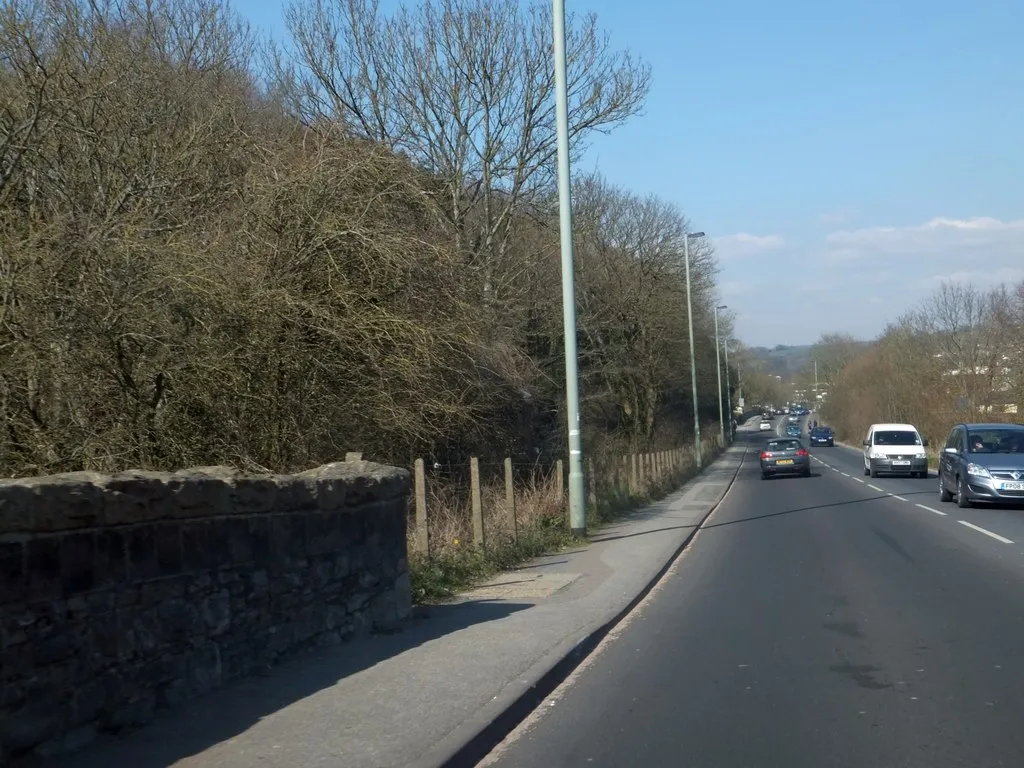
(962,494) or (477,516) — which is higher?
(477,516)

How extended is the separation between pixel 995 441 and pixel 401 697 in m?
18.7

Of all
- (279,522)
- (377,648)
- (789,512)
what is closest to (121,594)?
(279,522)

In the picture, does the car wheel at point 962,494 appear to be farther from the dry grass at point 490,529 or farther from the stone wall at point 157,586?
the stone wall at point 157,586

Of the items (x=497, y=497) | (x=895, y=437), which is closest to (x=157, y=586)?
(x=497, y=497)

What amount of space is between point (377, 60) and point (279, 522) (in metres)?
18.9

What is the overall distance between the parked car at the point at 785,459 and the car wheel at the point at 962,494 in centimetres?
1531

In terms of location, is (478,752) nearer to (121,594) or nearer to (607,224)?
(121,594)

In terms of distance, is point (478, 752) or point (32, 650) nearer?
point (32, 650)

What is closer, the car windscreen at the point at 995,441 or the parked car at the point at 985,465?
the parked car at the point at 985,465

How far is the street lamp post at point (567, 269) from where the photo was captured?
15.4 m

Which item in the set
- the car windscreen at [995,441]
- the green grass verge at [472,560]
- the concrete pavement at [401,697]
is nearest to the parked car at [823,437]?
the car windscreen at [995,441]

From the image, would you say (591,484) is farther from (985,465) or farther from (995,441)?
(995,441)

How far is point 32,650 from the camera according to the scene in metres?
4.87

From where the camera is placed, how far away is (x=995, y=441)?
21844 millimetres
